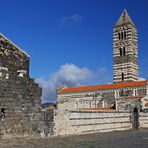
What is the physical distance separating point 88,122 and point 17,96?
1031 centimetres

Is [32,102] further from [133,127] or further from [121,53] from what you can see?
[121,53]

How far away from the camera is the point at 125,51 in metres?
71.0

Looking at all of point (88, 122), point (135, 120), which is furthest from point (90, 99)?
point (88, 122)

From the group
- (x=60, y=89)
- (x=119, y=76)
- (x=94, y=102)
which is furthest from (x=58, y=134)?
(x=119, y=76)

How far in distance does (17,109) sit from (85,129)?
9.68m

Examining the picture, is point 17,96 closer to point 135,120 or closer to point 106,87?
point 135,120

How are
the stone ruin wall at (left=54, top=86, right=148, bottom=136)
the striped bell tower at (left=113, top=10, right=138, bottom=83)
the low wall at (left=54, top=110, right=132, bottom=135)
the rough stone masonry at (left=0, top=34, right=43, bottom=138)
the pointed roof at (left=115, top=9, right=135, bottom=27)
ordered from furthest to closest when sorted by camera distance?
the pointed roof at (left=115, top=9, right=135, bottom=27), the striped bell tower at (left=113, top=10, right=138, bottom=83), the stone ruin wall at (left=54, top=86, right=148, bottom=136), the low wall at (left=54, top=110, right=132, bottom=135), the rough stone masonry at (left=0, top=34, right=43, bottom=138)

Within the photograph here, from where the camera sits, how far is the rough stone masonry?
17.1 metres

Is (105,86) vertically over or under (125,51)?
under

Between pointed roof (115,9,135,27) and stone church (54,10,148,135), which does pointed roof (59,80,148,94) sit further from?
pointed roof (115,9,135,27)

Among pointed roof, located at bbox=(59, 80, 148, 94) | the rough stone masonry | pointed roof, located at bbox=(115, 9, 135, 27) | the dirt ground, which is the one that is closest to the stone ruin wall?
pointed roof, located at bbox=(59, 80, 148, 94)

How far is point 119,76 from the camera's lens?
7025 cm

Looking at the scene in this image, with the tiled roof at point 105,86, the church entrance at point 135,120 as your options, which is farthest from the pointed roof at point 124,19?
the church entrance at point 135,120

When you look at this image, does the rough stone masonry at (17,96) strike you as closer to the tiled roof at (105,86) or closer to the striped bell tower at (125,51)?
the tiled roof at (105,86)
